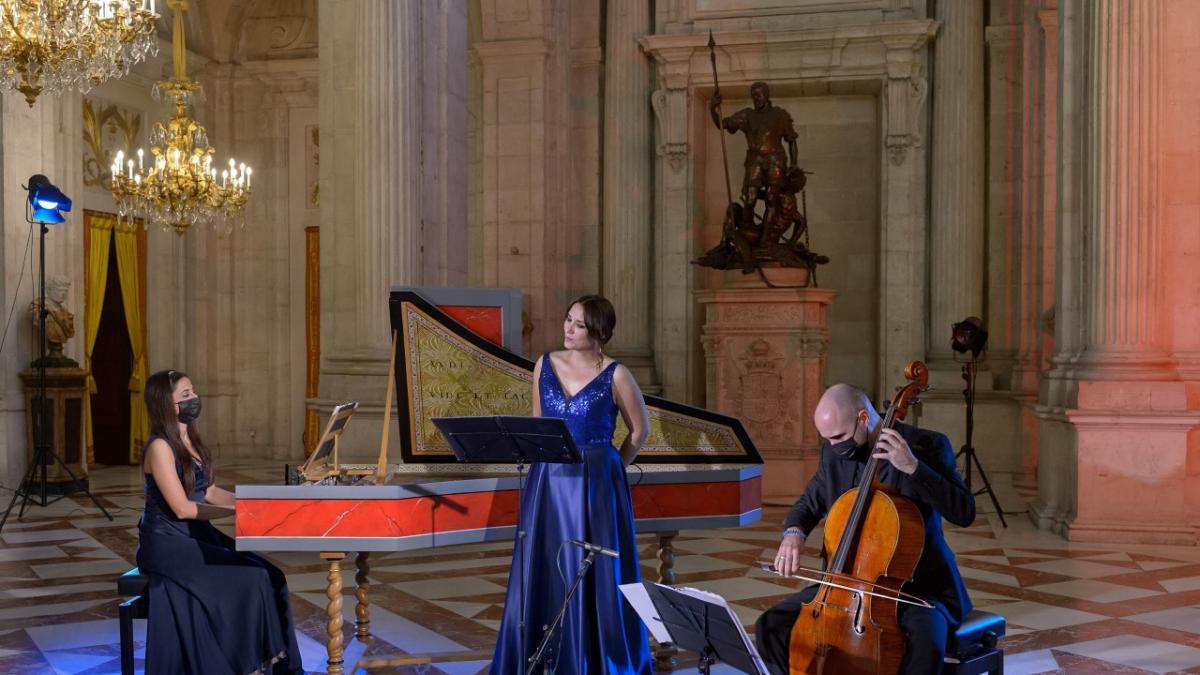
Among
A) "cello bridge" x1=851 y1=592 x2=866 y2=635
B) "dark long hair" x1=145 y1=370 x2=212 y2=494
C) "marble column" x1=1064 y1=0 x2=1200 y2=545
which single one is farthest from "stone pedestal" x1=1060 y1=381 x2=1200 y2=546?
"dark long hair" x1=145 y1=370 x2=212 y2=494

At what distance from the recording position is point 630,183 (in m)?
14.2

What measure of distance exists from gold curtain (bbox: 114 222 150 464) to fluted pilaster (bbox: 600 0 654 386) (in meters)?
5.66

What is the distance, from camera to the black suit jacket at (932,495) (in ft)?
12.0

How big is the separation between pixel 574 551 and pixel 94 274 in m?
11.1

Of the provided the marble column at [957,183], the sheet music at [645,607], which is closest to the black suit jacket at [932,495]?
the sheet music at [645,607]

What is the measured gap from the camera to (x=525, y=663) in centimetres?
439

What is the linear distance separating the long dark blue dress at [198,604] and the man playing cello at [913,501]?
189cm

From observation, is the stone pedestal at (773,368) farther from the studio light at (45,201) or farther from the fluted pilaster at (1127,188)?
the studio light at (45,201)

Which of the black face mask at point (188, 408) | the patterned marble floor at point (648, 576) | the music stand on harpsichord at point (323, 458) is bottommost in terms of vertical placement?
the patterned marble floor at point (648, 576)

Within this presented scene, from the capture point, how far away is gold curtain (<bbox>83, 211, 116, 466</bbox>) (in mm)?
13922

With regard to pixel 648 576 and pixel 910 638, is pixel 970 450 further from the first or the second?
pixel 910 638

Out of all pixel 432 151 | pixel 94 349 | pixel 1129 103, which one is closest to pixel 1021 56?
pixel 1129 103

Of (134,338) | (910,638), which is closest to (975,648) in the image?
(910,638)

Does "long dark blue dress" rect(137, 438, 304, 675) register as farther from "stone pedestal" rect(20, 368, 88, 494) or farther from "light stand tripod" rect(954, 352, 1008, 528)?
"stone pedestal" rect(20, 368, 88, 494)
